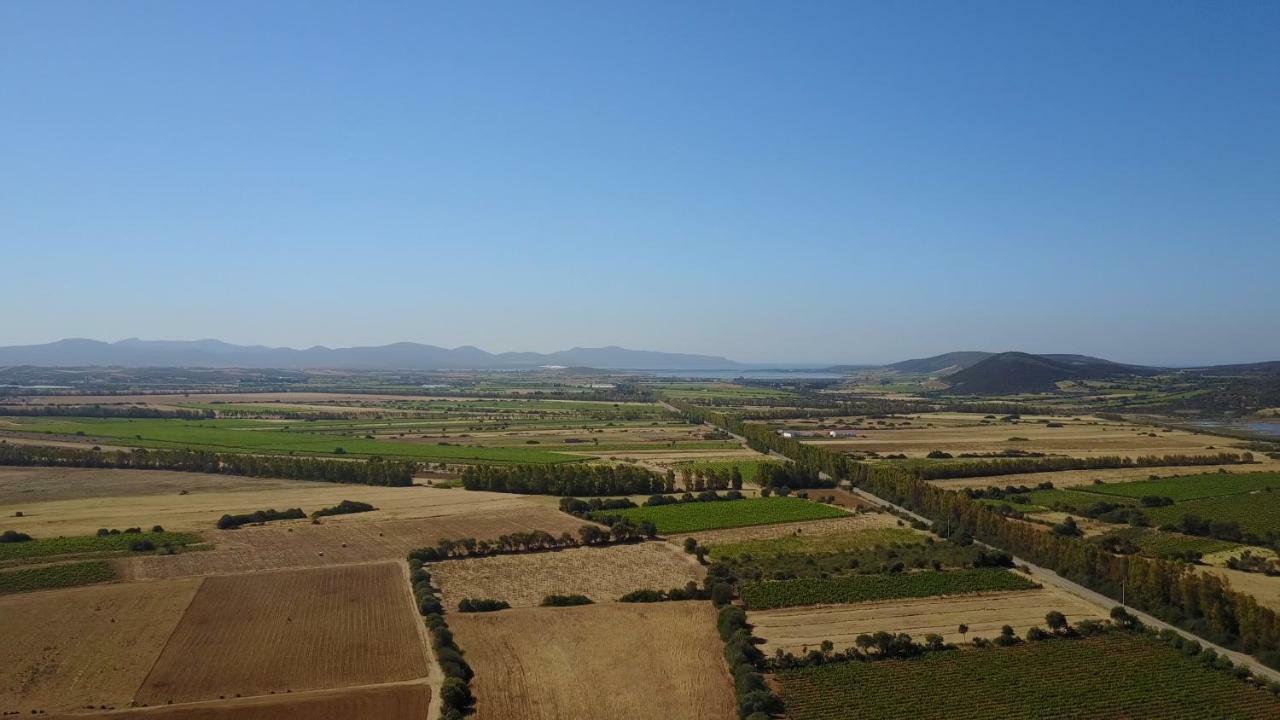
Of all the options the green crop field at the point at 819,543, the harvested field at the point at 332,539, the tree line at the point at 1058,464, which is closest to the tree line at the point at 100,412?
the harvested field at the point at 332,539

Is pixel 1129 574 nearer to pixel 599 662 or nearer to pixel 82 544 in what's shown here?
pixel 599 662

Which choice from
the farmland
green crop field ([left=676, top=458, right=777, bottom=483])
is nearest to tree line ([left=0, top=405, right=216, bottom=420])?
the farmland

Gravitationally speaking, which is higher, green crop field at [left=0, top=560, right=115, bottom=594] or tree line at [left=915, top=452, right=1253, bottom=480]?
tree line at [left=915, top=452, right=1253, bottom=480]

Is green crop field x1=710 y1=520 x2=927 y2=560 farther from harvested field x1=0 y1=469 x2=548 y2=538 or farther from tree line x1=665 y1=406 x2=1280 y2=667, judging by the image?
harvested field x1=0 y1=469 x2=548 y2=538

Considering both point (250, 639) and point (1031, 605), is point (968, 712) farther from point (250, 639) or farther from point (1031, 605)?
point (250, 639)

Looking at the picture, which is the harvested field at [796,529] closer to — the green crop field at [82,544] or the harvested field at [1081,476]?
the harvested field at [1081,476]

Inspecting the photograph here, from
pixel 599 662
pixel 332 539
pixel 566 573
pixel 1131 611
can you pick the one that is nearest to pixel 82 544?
pixel 332 539
